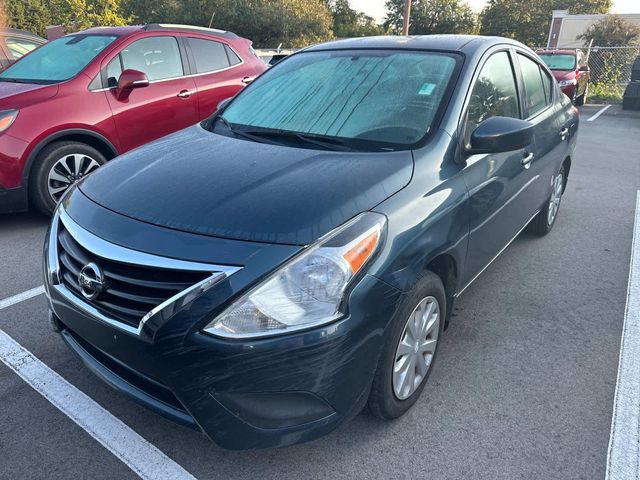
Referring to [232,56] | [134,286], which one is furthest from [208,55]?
[134,286]

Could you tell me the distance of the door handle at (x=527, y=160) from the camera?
3.25m

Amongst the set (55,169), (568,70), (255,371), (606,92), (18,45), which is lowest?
(606,92)

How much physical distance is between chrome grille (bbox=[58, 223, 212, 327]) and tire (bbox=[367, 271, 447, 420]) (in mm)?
766

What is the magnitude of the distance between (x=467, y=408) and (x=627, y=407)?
77 centimetres

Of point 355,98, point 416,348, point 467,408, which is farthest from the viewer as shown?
point 355,98

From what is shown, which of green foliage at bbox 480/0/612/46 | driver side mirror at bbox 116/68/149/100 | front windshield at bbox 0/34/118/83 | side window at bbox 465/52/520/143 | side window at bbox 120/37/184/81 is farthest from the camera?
green foliage at bbox 480/0/612/46

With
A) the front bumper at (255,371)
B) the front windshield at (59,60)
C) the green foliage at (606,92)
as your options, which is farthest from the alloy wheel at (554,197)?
the green foliage at (606,92)

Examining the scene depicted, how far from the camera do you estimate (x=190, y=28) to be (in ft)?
19.4

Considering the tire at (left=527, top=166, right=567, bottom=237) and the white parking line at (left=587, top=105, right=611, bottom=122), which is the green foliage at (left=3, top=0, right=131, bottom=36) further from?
the tire at (left=527, top=166, right=567, bottom=237)

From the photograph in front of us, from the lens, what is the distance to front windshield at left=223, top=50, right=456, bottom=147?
8.53 feet

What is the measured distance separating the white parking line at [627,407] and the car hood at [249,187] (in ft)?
4.74

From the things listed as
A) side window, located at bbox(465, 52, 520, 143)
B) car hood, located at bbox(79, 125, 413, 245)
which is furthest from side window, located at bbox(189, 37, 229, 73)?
side window, located at bbox(465, 52, 520, 143)

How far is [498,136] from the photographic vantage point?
249 centimetres

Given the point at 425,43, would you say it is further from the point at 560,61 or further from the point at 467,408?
the point at 560,61
